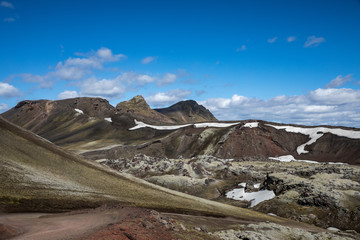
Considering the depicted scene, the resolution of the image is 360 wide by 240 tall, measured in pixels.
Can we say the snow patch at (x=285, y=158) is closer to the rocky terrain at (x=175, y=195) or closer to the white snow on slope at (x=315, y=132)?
the white snow on slope at (x=315, y=132)

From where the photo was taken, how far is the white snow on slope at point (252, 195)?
71662 millimetres

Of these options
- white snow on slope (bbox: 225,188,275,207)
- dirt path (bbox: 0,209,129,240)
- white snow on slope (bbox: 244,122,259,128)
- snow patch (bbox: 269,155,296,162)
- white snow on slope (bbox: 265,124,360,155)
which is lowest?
white snow on slope (bbox: 225,188,275,207)

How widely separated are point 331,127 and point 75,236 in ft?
588

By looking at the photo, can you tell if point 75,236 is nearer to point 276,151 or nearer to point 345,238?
point 345,238

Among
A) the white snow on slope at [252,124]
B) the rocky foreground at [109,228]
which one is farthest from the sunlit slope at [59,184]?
the white snow on slope at [252,124]

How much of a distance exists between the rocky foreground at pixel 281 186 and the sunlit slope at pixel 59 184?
11415 mm

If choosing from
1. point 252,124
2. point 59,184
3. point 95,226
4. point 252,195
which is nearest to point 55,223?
point 95,226

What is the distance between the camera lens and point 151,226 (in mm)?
24531

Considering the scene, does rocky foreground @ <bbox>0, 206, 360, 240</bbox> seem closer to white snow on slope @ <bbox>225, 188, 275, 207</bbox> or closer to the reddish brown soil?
the reddish brown soil

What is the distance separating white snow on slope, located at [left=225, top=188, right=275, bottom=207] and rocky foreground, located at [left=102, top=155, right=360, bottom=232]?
1.44 metres

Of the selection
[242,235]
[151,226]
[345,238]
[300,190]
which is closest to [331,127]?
[300,190]

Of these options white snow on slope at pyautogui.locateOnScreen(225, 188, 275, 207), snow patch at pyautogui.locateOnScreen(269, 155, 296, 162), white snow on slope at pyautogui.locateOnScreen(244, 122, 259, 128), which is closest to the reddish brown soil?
white snow on slope at pyautogui.locateOnScreen(225, 188, 275, 207)

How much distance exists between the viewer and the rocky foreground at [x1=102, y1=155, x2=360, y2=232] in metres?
54.7

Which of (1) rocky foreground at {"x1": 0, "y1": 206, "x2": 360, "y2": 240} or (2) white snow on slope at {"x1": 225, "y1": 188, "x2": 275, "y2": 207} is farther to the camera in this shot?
(2) white snow on slope at {"x1": 225, "y1": 188, "x2": 275, "y2": 207}
